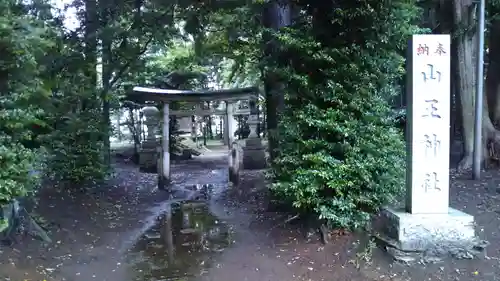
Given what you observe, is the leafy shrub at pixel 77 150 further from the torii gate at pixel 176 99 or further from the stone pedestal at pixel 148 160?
the stone pedestal at pixel 148 160

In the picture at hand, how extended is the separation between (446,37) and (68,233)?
703 cm

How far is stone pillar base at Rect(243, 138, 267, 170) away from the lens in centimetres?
1755

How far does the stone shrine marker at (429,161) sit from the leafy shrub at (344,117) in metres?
0.71

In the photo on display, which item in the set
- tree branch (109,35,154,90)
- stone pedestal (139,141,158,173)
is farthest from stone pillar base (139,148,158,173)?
tree branch (109,35,154,90)

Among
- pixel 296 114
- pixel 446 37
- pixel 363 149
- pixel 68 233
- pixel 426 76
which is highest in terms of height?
pixel 446 37

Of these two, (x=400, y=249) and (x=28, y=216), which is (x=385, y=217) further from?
(x=28, y=216)

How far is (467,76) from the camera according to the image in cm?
1070

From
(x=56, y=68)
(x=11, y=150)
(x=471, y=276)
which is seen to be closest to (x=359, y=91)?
(x=471, y=276)

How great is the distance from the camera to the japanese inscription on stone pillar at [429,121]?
6.05m

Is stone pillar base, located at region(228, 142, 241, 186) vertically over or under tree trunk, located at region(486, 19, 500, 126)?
under

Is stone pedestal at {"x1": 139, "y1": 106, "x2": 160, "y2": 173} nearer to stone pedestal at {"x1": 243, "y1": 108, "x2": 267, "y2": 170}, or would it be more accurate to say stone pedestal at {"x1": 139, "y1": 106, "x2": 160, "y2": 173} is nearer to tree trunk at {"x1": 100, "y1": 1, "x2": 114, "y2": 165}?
stone pedestal at {"x1": 243, "y1": 108, "x2": 267, "y2": 170}

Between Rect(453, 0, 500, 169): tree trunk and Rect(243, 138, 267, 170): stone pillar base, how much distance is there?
829 centimetres

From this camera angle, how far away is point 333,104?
6.95 m

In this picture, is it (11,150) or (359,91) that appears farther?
(359,91)
